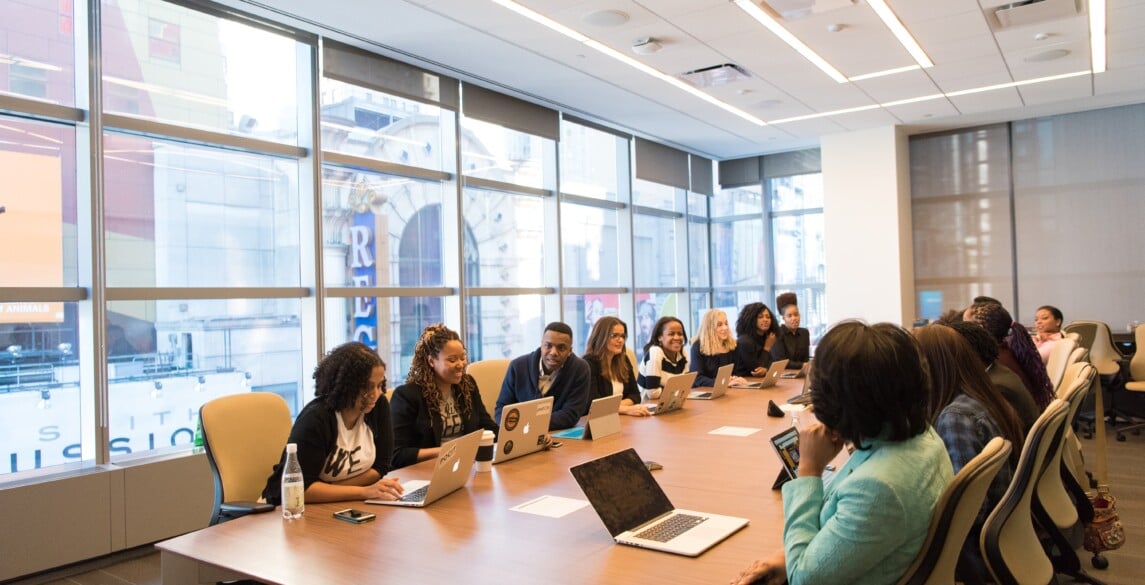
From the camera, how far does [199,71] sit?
5.04 metres

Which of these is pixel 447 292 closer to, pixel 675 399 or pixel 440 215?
pixel 440 215

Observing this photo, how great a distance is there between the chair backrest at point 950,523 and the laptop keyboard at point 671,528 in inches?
26.1

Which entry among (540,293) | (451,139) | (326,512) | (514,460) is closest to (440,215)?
(451,139)

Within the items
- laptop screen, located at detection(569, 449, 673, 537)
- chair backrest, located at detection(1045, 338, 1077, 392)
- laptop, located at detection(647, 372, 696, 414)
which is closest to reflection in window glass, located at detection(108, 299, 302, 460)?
laptop, located at detection(647, 372, 696, 414)

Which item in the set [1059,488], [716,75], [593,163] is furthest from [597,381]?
[593,163]

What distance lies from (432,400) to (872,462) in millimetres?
2361

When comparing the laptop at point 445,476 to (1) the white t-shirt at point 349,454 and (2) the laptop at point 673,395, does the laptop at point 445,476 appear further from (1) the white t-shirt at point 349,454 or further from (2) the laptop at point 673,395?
(2) the laptop at point 673,395

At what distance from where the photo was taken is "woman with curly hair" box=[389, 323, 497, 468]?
346 centimetres

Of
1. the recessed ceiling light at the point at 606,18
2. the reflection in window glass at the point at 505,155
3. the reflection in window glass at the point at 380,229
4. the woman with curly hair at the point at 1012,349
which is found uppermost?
the recessed ceiling light at the point at 606,18

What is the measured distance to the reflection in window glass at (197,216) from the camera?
15.3ft

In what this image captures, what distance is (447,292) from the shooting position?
22.1 feet

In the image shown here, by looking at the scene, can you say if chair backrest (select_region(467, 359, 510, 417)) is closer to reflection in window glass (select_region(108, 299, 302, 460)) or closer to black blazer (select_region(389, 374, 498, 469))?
black blazer (select_region(389, 374, 498, 469))

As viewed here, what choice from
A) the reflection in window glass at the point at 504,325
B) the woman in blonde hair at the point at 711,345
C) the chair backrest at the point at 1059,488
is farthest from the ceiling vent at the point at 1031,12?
the reflection in window glass at the point at 504,325

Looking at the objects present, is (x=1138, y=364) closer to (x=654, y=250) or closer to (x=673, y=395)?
(x=654, y=250)
